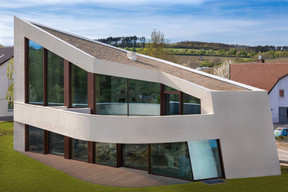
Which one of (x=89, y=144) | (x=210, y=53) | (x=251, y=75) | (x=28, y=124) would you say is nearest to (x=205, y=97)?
(x=89, y=144)

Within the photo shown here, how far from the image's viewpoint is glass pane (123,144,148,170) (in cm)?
1809

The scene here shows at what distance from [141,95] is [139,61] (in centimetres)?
373

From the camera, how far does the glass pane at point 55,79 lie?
21.7 metres

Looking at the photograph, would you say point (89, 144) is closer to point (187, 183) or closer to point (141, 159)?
point (141, 159)

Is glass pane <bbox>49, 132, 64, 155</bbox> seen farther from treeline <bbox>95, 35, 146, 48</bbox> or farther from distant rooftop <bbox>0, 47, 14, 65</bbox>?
treeline <bbox>95, 35, 146, 48</bbox>

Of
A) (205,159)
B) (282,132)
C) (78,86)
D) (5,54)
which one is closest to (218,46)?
(5,54)

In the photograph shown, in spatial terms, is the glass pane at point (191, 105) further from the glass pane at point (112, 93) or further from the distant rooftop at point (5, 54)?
the distant rooftop at point (5, 54)

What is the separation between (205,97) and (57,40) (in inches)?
413

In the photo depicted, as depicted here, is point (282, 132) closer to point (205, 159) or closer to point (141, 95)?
point (205, 159)

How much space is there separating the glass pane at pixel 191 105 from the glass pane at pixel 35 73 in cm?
1057

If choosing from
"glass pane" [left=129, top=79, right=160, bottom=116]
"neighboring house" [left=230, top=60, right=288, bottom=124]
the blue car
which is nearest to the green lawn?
"glass pane" [left=129, top=79, right=160, bottom=116]

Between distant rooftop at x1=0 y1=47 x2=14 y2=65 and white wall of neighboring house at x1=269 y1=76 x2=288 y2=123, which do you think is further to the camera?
distant rooftop at x1=0 y1=47 x2=14 y2=65

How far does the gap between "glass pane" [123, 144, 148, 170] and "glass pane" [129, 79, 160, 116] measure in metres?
2.12

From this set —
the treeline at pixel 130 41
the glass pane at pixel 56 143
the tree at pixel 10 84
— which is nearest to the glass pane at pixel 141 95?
the glass pane at pixel 56 143
